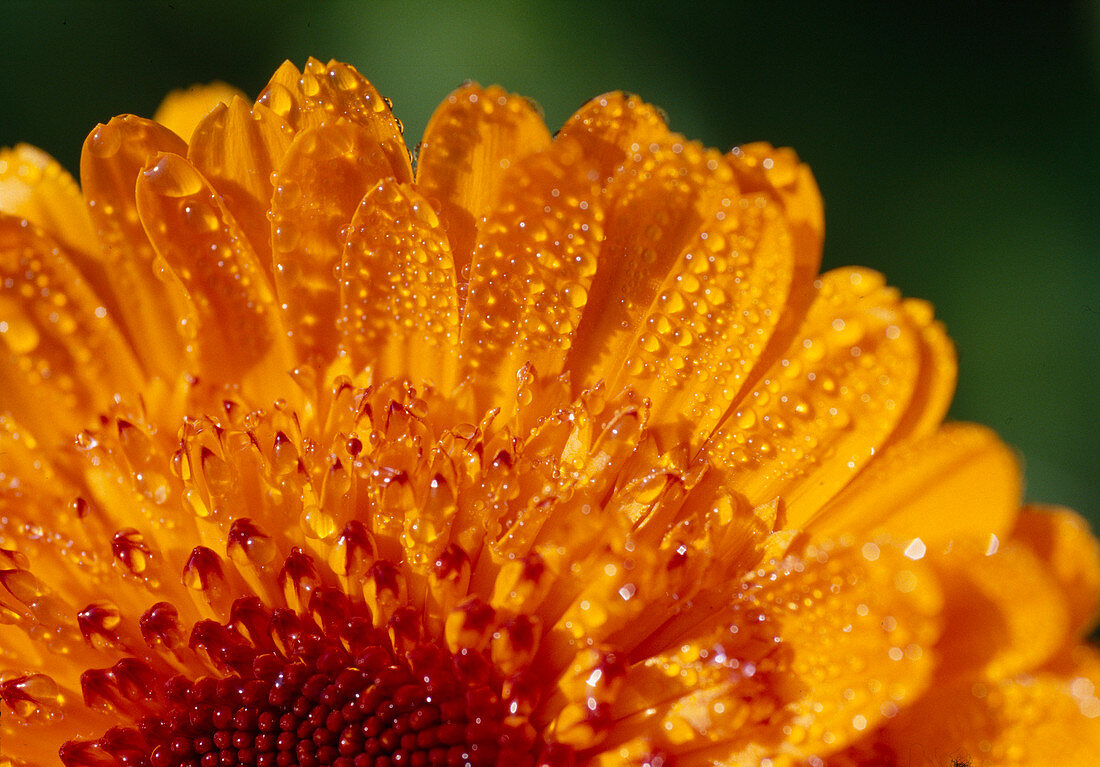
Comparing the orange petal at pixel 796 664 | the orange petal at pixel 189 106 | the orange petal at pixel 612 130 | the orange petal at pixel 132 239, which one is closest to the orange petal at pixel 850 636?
the orange petal at pixel 796 664

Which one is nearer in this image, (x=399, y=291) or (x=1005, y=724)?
(x=1005, y=724)

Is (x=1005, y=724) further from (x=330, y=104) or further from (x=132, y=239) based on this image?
(x=132, y=239)

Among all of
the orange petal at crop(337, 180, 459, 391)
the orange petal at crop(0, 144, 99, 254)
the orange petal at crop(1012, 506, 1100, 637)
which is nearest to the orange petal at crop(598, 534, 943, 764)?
the orange petal at crop(1012, 506, 1100, 637)

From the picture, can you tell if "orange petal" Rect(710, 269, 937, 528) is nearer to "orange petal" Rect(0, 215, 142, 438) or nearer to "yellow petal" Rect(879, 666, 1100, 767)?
"yellow petal" Rect(879, 666, 1100, 767)

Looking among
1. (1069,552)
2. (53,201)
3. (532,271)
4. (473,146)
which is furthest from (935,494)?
(53,201)

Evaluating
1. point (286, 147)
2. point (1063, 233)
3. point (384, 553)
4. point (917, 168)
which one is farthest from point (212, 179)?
point (1063, 233)

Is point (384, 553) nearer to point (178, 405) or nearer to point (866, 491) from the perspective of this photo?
point (178, 405)
